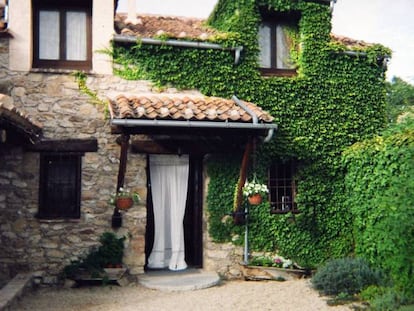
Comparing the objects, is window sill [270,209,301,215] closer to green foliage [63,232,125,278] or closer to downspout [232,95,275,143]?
downspout [232,95,275,143]

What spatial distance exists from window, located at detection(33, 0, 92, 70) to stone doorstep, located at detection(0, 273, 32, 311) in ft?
13.3

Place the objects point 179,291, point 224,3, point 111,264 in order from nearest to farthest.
Answer: 1. point 179,291
2. point 111,264
3. point 224,3

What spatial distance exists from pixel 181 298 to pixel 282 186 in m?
3.54

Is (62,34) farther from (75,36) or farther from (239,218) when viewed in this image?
(239,218)

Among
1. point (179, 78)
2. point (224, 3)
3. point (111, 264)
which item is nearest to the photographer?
point (111, 264)

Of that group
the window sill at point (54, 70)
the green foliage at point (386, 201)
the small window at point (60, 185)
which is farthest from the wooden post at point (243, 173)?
the window sill at point (54, 70)

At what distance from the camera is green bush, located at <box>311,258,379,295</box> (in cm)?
756

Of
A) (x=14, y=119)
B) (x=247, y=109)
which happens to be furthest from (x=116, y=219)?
(x=247, y=109)

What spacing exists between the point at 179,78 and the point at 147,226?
3152 millimetres

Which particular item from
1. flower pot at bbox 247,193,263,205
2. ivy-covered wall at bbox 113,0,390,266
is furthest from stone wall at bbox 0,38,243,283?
flower pot at bbox 247,193,263,205

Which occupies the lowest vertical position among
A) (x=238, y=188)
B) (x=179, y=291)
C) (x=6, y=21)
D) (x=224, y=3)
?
(x=179, y=291)

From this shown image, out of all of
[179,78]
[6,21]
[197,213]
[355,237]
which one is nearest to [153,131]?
[179,78]

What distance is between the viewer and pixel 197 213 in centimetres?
954

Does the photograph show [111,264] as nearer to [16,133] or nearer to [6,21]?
[16,133]
